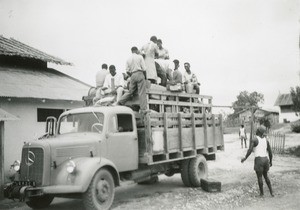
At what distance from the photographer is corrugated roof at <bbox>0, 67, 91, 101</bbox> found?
39.4ft

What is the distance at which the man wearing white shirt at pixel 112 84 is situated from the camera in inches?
364

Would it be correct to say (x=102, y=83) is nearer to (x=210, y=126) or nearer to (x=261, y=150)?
(x=210, y=126)

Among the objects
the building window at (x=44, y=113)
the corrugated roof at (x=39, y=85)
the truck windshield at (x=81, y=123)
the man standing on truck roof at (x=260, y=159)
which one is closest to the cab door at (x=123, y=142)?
the truck windshield at (x=81, y=123)

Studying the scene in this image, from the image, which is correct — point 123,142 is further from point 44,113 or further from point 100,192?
point 44,113

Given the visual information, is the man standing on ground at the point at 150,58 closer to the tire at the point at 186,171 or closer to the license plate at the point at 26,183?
the tire at the point at 186,171

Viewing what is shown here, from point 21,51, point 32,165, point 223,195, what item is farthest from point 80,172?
Answer: point 21,51

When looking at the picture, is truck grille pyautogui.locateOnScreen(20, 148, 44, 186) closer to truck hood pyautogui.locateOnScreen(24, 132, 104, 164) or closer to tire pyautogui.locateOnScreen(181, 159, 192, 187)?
truck hood pyautogui.locateOnScreen(24, 132, 104, 164)

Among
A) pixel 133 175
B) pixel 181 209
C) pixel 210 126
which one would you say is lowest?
pixel 181 209

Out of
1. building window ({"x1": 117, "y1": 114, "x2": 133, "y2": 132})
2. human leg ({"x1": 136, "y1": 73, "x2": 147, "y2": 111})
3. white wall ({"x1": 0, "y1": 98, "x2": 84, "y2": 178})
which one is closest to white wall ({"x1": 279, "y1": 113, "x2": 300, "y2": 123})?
white wall ({"x1": 0, "y1": 98, "x2": 84, "y2": 178})

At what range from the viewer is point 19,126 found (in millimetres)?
12266

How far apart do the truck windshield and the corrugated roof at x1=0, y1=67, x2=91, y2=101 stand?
380cm

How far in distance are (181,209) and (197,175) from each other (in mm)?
2793

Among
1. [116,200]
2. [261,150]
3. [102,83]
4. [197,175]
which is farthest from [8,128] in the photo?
[261,150]

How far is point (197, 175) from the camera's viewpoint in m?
10.0
